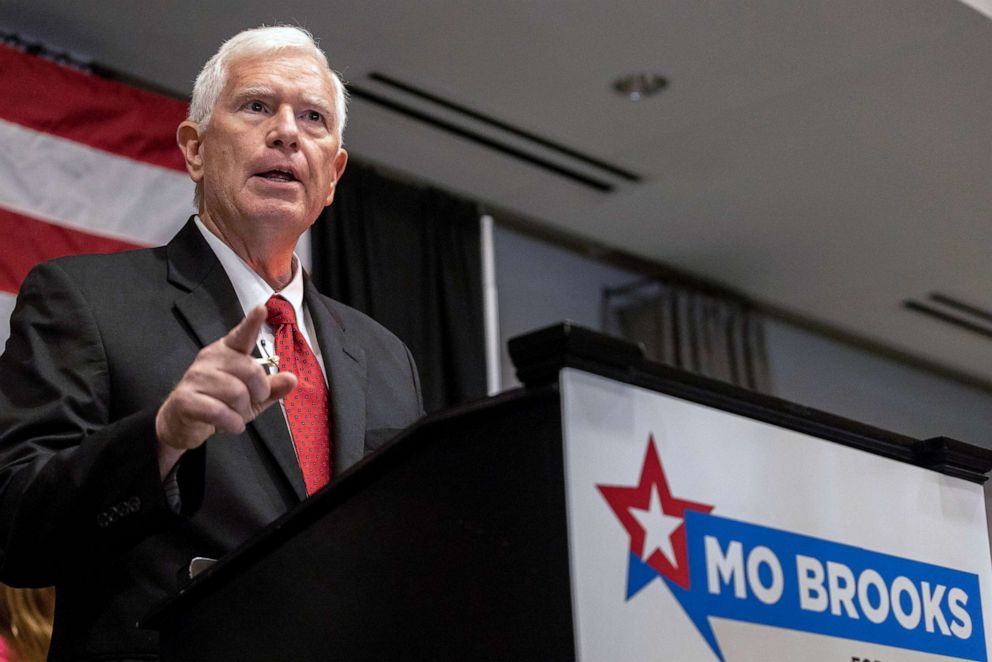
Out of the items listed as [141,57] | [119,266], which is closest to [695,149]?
[141,57]

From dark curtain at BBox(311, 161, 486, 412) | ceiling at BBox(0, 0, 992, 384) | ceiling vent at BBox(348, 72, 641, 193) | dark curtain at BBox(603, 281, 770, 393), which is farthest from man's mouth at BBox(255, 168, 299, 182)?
dark curtain at BBox(603, 281, 770, 393)

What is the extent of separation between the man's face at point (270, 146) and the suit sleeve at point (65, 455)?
0.33 m

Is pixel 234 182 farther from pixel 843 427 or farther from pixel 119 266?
pixel 843 427

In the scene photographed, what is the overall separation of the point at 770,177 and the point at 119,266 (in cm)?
372

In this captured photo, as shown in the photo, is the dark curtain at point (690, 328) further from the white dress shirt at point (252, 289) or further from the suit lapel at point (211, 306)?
the suit lapel at point (211, 306)

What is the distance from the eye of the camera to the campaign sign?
1032mm

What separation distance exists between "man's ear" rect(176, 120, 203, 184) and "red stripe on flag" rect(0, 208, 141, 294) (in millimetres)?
1767

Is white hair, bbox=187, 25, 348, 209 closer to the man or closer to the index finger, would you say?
the man

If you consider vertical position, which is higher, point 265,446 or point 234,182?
point 234,182

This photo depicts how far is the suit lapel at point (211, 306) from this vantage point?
1541mm

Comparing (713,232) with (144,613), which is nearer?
(144,613)

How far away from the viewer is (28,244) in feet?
12.3

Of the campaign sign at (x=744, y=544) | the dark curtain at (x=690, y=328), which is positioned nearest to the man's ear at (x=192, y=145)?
the campaign sign at (x=744, y=544)

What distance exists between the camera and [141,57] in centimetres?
422
